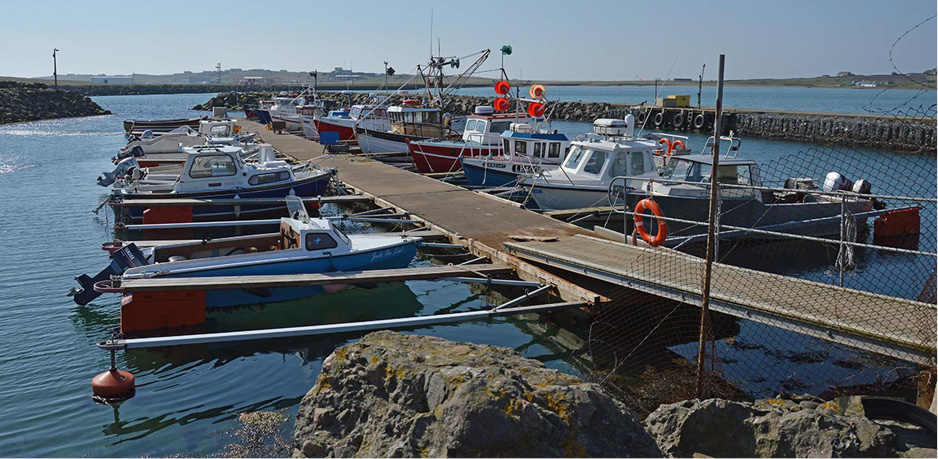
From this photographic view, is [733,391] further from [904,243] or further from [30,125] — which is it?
[30,125]

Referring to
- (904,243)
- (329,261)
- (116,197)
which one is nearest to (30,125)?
(116,197)

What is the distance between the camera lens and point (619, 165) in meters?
17.9

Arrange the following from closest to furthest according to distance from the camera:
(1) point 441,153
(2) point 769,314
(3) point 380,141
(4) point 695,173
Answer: (2) point 769,314, (4) point 695,173, (1) point 441,153, (3) point 380,141

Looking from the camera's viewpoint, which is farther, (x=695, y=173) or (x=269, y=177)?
(x=269, y=177)

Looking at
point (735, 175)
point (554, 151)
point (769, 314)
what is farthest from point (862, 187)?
point (769, 314)

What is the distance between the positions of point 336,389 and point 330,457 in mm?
490

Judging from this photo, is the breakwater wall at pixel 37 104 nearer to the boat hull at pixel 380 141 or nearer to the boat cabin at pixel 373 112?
the boat cabin at pixel 373 112

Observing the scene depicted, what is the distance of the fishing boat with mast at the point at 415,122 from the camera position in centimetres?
3008

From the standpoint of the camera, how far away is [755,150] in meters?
41.2

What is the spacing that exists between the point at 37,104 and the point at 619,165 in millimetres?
77438

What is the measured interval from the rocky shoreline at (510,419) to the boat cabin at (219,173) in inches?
586

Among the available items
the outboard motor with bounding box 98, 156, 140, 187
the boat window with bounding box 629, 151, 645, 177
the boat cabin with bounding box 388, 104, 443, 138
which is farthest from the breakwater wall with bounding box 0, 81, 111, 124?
the boat window with bounding box 629, 151, 645, 177

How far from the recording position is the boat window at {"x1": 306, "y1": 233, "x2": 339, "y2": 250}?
39.3 feet

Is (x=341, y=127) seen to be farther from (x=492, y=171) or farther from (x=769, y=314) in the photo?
(x=769, y=314)
